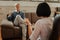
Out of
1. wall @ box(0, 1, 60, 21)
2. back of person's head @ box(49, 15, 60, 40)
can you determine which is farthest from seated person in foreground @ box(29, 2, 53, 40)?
wall @ box(0, 1, 60, 21)

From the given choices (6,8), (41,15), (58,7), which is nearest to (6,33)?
(41,15)

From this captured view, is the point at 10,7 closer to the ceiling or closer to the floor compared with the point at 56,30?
closer to the floor

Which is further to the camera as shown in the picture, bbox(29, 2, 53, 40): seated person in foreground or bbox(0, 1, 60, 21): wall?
bbox(0, 1, 60, 21): wall

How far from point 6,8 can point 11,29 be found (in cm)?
260

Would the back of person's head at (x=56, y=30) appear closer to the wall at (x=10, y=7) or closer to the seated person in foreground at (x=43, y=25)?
the seated person in foreground at (x=43, y=25)

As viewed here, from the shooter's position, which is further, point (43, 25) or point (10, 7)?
point (10, 7)

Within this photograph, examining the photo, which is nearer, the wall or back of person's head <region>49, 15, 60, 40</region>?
back of person's head <region>49, 15, 60, 40</region>

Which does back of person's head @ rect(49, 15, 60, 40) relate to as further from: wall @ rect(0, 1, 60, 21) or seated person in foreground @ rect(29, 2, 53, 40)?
wall @ rect(0, 1, 60, 21)

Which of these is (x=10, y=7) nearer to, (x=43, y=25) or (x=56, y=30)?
(x=43, y=25)

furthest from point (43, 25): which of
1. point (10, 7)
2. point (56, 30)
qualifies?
point (10, 7)

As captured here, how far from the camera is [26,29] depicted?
3846mm

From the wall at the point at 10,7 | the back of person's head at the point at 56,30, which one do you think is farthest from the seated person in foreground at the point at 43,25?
the wall at the point at 10,7

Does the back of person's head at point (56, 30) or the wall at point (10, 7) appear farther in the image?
the wall at point (10, 7)

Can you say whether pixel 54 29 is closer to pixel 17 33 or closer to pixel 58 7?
pixel 17 33
